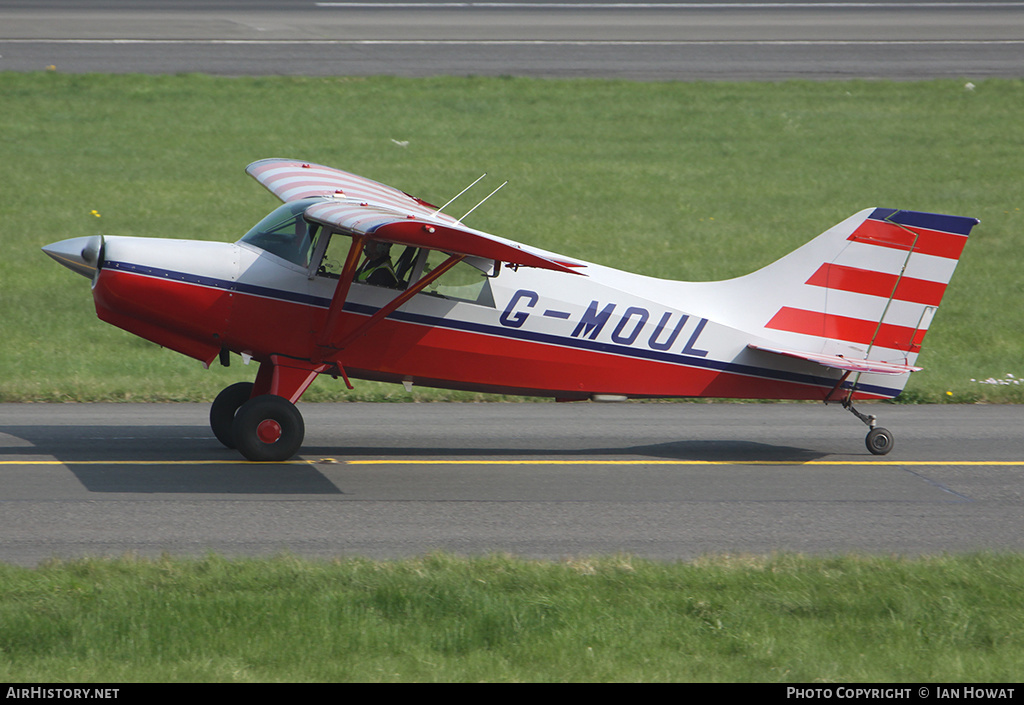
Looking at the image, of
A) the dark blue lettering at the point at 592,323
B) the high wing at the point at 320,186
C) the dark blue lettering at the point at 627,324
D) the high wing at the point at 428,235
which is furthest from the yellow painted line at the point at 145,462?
the dark blue lettering at the point at 627,324

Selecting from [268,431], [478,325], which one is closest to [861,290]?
[478,325]

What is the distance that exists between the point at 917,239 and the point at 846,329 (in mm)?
1041

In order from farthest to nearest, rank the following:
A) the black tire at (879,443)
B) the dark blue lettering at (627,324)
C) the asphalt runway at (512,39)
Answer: the asphalt runway at (512,39)
the black tire at (879,443)
the dark blue lettering at (627,324)

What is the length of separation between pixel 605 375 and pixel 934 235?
332cm

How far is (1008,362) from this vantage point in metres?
14.7

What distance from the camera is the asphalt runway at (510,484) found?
7.80 m

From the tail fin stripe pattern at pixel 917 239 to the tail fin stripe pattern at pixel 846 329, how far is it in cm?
74

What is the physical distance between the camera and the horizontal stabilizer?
9.86 metres

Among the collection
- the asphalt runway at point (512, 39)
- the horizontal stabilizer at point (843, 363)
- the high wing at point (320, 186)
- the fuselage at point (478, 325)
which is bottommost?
the fuselage at point (478, 325)

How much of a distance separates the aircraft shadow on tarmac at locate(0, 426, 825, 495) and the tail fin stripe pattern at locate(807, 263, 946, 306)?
167cm

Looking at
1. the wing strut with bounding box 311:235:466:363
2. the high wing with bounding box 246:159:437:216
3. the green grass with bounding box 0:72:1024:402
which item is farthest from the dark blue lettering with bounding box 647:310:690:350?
the green grass with bounding box 0:72:1024:402

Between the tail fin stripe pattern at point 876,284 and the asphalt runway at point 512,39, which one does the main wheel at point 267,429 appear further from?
the asphalt runway at point 512,39

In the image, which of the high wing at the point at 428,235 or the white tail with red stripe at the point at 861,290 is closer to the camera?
the high wing at the point at 428,235

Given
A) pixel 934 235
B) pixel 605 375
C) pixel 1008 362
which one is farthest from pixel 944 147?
pixel 605 375
